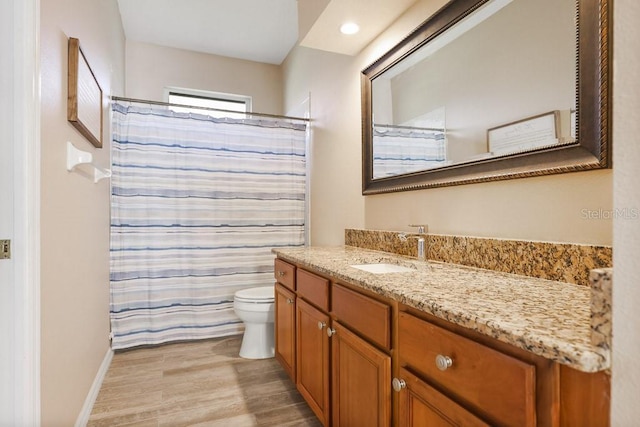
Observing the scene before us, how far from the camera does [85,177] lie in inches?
69.2

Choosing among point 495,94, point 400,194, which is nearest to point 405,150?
Result: point 400,194

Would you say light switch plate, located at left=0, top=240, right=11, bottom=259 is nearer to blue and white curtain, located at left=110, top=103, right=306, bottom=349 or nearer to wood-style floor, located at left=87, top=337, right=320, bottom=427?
wood-style floor, located at left=87, top=337, right=320, bottom=427

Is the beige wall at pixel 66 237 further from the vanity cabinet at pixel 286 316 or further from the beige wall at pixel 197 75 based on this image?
the beige wall at pixel 197 75

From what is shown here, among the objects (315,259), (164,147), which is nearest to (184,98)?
(164,147)

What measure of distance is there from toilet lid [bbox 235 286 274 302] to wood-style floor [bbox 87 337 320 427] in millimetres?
432

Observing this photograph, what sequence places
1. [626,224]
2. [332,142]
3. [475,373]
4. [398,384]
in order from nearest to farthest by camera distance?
[626,224] → [475,373] → [398,384] → [332,142]

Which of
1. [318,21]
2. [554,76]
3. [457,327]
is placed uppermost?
[318,21]

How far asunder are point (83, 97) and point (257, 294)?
5.36ft

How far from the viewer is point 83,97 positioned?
5.29 ft

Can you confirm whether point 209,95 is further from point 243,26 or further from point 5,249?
point 5,249

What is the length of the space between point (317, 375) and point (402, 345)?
2.33ft

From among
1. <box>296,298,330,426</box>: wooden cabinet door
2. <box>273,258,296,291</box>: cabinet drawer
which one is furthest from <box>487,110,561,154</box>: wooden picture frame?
<box>273,258,296,291</box>: cabinet drawer

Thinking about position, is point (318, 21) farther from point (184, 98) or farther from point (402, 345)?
point (184, 98)

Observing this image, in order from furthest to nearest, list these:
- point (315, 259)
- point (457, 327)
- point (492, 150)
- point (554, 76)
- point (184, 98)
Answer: point (184, 98) < point (315, 259) < point (492, 150) < point (554, 76) < point (457, 327)
